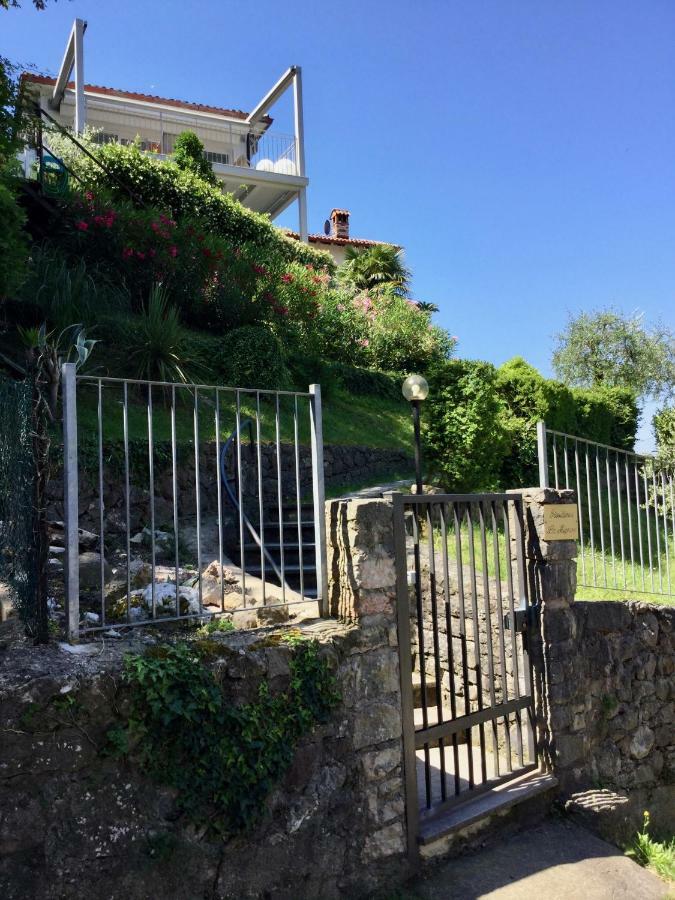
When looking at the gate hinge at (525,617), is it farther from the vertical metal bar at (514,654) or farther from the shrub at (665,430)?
the shrub at (665,430)

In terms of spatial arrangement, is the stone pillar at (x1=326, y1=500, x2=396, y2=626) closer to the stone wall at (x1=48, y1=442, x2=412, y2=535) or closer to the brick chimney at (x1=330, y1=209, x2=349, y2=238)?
the stone wall at (x1=48, y1=442, x2=412, y2=535)

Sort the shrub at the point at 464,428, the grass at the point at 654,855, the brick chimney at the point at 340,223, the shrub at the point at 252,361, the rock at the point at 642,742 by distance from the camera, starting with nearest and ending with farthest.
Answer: the grass at the point at 654,855
the rock at the point at 642,742
the shrub at the point at 464,428
the shrub at the point at 252,361
the brick chimney at the point at 340,223

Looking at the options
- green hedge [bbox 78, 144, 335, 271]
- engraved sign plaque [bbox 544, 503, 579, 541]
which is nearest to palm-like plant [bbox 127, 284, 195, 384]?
engraved sign plaque [bbox 544, 503, 579, 541]

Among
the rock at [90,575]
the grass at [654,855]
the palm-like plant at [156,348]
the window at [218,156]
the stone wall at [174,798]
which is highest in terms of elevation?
the window at [218,156]

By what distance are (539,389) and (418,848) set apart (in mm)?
8071

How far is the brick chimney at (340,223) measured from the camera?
1059 inches

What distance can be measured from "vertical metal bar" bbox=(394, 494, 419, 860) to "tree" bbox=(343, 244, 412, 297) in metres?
17.7

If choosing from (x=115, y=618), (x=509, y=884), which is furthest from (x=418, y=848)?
(x=115, y=618)

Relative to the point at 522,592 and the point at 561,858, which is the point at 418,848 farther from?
the point at 522,592

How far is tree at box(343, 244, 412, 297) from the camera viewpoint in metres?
21.4

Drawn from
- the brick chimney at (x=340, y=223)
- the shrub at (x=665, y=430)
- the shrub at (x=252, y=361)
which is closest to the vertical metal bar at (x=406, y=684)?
the shrub at (x=665, y=430)

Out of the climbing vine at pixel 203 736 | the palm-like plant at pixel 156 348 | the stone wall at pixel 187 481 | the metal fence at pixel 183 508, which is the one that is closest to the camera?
the climbing vine at pixel 203 736

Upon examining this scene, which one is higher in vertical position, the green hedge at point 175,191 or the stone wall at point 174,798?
the green hedge at point 175,191

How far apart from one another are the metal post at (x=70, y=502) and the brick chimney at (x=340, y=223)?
2469cm
